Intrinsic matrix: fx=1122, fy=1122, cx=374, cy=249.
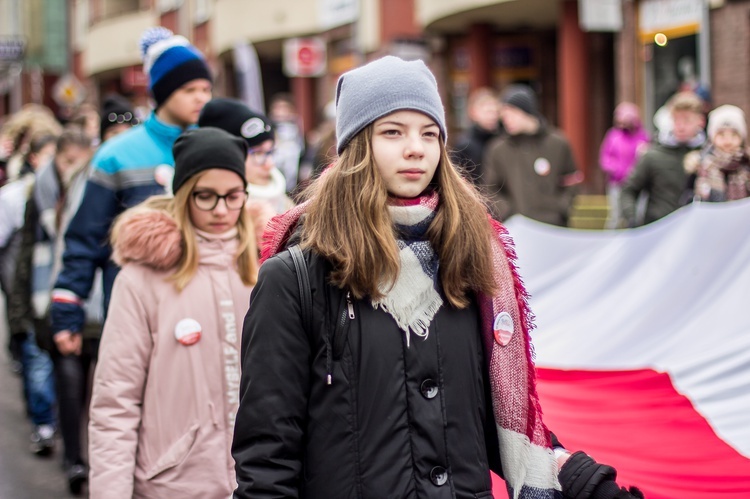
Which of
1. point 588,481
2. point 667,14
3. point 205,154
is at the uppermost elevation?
point 667,14

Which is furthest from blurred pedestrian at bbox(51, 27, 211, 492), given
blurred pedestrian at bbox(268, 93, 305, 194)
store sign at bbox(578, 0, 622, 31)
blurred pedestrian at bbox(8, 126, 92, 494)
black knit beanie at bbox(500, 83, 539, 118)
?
store sign at bbox(578, 0, 622, 31)

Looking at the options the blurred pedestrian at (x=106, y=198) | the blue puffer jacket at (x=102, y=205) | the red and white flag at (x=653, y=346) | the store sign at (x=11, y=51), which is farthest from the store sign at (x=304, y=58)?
the blue puffer jacket at (x=102, y=205)

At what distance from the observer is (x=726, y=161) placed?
7.77 meters

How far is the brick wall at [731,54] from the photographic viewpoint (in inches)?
586

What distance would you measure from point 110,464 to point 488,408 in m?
1.41

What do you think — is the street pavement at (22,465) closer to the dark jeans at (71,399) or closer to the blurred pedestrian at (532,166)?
the dark jeans at (71,399)

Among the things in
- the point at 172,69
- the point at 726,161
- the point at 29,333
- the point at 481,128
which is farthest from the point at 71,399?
the point at 481,128

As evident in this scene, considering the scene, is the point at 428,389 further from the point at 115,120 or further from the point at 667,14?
Answer: the point at 667,14

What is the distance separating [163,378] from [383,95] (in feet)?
4.90

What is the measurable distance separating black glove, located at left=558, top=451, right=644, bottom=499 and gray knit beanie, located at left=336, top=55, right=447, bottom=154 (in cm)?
86

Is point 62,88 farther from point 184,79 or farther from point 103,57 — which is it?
point 184,79

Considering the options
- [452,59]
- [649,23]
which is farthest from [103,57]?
[649,23]

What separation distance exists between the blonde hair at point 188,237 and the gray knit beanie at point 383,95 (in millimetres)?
1268

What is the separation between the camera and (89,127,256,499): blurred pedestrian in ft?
11.9
